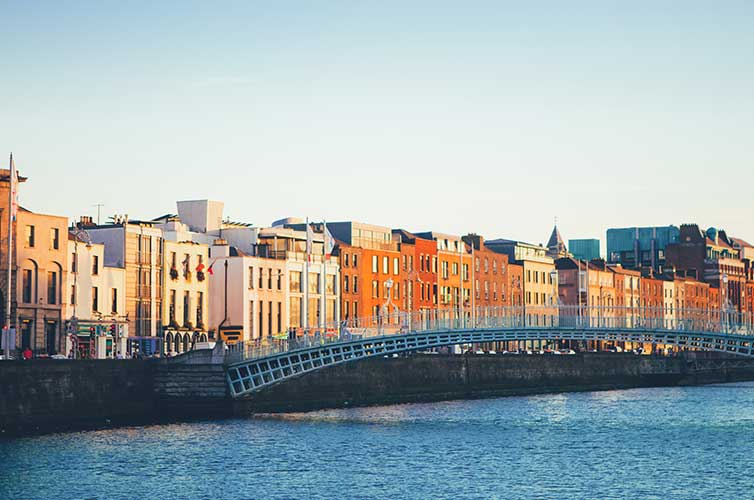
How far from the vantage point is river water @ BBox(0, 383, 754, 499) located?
5625 centimetres

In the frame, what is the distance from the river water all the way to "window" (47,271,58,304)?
17501 mm

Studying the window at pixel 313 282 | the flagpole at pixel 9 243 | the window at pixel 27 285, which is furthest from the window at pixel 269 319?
the flagpole at pixel 9 243

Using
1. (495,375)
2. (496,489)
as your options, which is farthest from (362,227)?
(496,489)

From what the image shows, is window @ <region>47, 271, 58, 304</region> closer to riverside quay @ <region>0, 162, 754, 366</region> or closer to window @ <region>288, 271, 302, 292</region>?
riverside quay @ <region>0, 162, 754, 366</region>

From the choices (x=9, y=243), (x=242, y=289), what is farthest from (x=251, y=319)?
(x=9, y=243)

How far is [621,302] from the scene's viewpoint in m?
193

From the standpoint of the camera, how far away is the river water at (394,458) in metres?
56.2

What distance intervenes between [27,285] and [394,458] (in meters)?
34.2

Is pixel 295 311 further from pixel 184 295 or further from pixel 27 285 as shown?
pixel 27 285

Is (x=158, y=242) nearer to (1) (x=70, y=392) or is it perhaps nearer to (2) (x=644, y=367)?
(1) (x=70, y=392)

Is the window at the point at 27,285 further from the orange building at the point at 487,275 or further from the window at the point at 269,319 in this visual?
the orange building at the point at 487,275

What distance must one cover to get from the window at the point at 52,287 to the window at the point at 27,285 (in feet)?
5.69

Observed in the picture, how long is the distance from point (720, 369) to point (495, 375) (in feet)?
160

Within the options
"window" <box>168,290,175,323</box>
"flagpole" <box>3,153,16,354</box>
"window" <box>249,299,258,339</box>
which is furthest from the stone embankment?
"window" <box>168,290,175,323</box>
